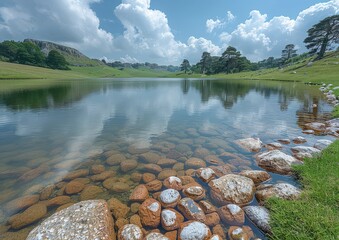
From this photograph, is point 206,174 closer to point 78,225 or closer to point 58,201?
point 78,225

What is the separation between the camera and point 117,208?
5715 mm

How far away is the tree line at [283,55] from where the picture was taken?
78688 millimetres

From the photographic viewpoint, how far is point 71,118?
1747cm

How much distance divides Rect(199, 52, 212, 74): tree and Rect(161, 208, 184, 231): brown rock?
16925 centimetres

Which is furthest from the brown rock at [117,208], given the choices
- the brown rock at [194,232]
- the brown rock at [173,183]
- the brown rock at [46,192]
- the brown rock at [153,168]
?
the brown rock at [46,192]

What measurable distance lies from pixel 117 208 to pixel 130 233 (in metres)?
1.34

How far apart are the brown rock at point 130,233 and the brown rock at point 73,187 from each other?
2905 millimetres

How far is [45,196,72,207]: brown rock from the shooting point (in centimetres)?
595

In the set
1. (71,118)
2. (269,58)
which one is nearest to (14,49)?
(71,118)

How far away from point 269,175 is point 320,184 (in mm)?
1717

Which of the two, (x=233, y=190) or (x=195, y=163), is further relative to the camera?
(x=195, y=163)

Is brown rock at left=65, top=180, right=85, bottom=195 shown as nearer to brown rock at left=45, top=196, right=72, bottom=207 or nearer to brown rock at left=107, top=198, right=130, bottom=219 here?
brown rock at left=45, top=196, right=72, bottom=207

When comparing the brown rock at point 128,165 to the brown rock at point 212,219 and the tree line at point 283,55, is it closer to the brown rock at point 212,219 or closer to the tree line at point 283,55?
the brown rock at point 212,219

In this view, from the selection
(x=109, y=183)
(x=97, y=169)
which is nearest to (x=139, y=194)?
(x=109, y=183)
